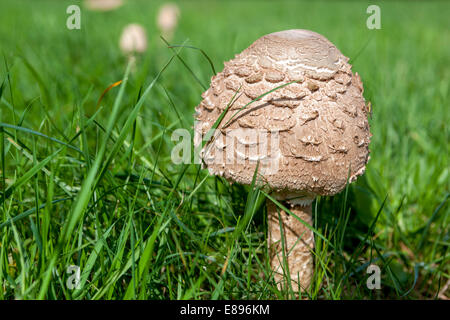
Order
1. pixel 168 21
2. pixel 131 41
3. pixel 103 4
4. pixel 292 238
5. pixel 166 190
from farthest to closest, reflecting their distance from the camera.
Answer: pixel 103 4
pixel 168 21
pixel 131 41
pixel 166 190
pixel 292 238

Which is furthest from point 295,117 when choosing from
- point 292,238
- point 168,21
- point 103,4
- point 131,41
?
point 103,4

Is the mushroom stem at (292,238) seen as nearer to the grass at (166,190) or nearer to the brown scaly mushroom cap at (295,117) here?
the grass at (166,190)

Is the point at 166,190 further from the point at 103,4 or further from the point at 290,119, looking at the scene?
the point at 103,4

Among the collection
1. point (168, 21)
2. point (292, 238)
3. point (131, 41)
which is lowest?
point (292, 238)

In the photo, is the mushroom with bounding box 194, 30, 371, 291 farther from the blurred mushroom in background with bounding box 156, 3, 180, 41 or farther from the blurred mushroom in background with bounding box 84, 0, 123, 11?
the blurred mushroom in background with bounding box 84, 0, 123, 11

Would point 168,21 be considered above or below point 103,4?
below

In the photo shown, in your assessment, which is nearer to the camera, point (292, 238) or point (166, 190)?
point (292, 238)

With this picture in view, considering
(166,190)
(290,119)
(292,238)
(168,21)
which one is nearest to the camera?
(290,119)

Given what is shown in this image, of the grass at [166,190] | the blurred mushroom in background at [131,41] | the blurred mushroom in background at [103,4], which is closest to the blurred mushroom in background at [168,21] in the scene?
the grass at [166,190]
